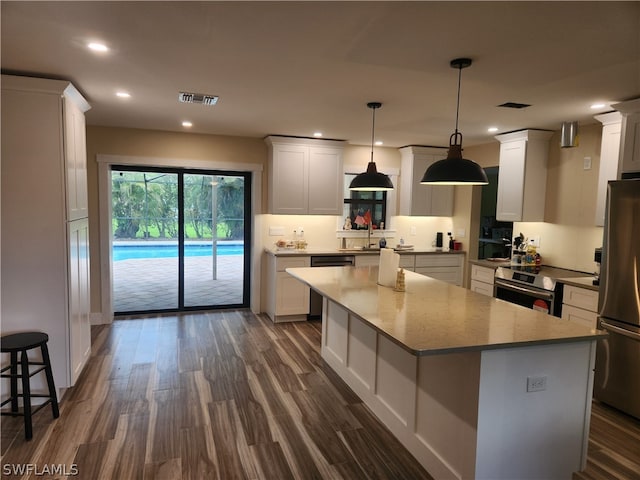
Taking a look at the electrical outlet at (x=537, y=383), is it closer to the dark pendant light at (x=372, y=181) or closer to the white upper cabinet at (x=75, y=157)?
the dark pendant light at (x=372, y=181)

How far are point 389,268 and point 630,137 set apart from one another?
2210 millimetres

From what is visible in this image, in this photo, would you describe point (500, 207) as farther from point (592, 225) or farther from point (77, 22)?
point (77, 22)

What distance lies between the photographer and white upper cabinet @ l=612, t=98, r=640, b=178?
130 inches

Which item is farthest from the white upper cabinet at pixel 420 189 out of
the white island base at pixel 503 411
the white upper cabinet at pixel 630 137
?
the white island base at pixel 503 411

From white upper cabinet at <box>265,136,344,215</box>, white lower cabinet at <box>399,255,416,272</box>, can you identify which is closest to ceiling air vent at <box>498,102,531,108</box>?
white upper cabinet at <box>265,136,344,215</box>

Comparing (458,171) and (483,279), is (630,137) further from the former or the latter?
(483,279)

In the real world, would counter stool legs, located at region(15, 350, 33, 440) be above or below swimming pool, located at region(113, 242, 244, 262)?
below

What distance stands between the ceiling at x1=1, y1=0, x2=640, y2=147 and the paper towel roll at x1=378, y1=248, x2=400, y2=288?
4.32ft

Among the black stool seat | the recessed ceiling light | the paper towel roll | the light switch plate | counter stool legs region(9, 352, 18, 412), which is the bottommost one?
counter stool legs region(9, 352, 18, 412)

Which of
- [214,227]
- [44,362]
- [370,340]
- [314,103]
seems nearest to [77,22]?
[314,103]

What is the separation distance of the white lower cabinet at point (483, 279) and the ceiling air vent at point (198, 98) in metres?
3.60

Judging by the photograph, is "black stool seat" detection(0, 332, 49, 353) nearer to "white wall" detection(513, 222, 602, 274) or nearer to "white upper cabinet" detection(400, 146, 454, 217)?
"white upper cabinet" detection(400, 146, 454, 217)

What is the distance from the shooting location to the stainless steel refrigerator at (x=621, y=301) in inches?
123

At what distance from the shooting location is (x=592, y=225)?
4414mm
